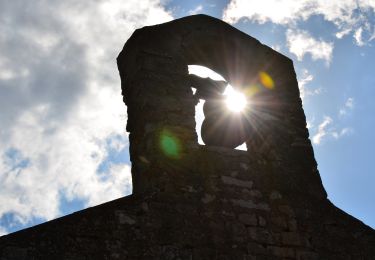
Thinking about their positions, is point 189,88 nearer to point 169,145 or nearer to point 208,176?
point 169,145

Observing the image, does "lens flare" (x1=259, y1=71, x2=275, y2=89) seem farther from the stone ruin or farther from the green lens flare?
the green lens flare

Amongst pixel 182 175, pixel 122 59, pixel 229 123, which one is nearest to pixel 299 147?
pixel 229 123

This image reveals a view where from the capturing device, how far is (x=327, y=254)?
4527 millimetres

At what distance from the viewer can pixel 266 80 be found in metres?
5.75

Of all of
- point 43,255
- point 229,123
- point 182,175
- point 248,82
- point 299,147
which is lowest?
point 43,255

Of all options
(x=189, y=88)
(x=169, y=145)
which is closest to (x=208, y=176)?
(x=169, y=145)

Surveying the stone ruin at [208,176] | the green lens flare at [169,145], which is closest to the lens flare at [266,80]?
the stone ruin at [208,176]

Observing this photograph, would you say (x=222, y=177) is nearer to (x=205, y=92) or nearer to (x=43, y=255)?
(x=205, y=92)

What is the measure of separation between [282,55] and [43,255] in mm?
3703

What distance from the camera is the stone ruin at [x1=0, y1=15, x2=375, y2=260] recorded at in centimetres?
384

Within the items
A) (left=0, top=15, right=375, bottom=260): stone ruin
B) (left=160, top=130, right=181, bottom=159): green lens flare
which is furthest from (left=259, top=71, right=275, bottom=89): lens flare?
(left=160, top=130, right=181, bottom=159): green lens flare

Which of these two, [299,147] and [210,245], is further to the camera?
[299,147]

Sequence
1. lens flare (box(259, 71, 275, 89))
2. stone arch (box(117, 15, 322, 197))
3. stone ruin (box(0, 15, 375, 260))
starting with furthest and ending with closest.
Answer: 1. lens flare (box(259, 71, 275, 89))
2. stone arch (box(117, 15, 322, 197))
3. stone ruin (box(0, 15, 375, 260))

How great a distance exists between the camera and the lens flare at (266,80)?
572 cm
